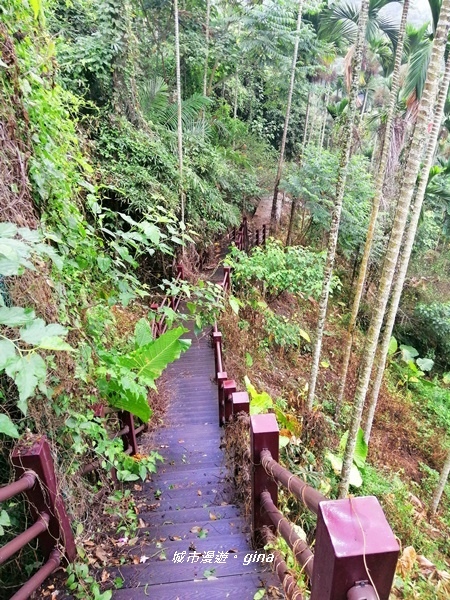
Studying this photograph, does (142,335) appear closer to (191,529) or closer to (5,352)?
(191,529)

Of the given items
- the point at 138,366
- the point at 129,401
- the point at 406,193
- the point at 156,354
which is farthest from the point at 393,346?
the point at 129,401

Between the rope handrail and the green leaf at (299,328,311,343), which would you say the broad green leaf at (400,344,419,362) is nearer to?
the green leaf at (299,328,311,343)

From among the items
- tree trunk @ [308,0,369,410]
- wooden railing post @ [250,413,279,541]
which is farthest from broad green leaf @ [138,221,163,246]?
tree trunk @ [308,0,369,410]

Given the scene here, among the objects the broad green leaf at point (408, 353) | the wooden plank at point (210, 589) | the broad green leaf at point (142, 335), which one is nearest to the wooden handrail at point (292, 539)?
the wooden plank at point (210, 589)

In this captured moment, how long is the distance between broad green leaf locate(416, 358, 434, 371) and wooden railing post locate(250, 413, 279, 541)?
29.2 ft

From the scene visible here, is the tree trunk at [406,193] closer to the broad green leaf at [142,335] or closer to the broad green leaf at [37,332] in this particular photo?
the broad green leaf at [142,335]

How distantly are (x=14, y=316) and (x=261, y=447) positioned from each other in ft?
4.54

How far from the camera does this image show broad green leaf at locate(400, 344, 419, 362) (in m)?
9.54

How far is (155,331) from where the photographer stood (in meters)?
4.89

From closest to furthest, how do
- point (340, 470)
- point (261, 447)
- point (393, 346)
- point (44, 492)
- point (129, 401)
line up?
point (44, 492), point (261, 447), point (129, 401), point (340, 470), point (393, 346)

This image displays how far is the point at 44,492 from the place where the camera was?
1.76 metres

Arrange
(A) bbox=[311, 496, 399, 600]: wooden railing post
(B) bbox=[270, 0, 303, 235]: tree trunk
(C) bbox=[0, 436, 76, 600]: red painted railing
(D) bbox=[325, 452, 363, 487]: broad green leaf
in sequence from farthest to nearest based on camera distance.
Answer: (B) bbox=[270, 0, 303, 235]: tree trunk
(D) bbox=[325, 452, 363, 487]: broad green leaf
(C) bbox=[0, 436, 76, 600]: red painted railing
(A) bbox=[311, 496, 399, 600]: wooden railing post

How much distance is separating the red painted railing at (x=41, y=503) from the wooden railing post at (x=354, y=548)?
132 cm

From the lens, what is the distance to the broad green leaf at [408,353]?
9.54 meters
